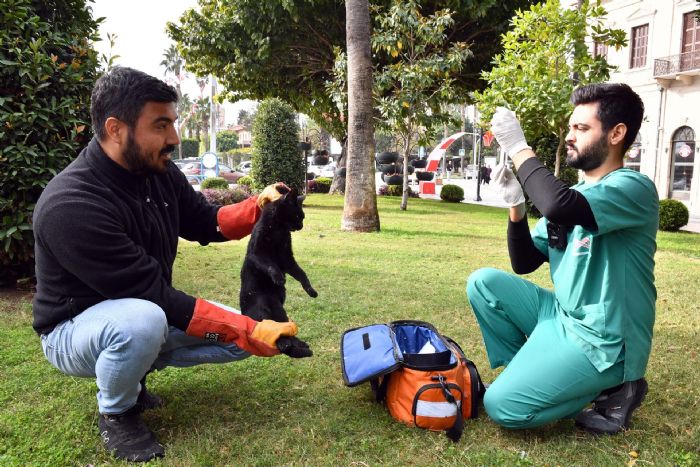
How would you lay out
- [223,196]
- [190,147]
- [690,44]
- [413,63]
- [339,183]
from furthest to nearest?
[190,147]
[690,44]
[339,183]
[413,63]
[223,196]

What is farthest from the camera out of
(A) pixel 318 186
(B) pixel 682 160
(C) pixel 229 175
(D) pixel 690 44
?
(C) pixel 229 175

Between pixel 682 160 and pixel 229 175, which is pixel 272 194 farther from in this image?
pixel 229 175

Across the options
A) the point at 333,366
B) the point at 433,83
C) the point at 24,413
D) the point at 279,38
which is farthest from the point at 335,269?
the point at 279,38

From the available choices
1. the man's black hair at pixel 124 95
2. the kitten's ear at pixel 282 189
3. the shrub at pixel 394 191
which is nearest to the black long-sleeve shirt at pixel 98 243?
the man's black hair at pixel 124 95

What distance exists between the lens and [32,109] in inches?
179

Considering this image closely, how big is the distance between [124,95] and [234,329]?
1.13 m

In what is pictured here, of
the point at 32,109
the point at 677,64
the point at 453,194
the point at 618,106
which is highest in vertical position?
the point at 677,64

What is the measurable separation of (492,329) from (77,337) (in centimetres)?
218

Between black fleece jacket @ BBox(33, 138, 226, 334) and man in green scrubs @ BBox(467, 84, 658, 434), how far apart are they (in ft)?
5.54

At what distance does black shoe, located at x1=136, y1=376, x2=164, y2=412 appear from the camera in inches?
111

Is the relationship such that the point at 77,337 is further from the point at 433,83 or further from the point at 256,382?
the point at 433,83

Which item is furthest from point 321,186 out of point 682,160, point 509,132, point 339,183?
point 509,132

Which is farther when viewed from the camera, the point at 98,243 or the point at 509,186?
the point at 509,186

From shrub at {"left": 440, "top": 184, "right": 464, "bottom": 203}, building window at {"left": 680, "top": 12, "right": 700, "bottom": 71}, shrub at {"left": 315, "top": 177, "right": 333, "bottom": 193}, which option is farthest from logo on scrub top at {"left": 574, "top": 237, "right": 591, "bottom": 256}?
building window at {"left": 680, "top": 12, "right": 700, "bottom": 71}
